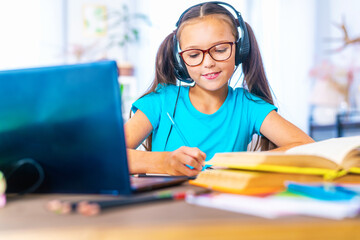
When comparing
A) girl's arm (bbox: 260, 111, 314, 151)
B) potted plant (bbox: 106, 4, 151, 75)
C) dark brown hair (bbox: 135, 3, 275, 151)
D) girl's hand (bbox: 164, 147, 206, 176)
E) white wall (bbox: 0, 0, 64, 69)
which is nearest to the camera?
girl's hand (bbox: 164, 147, 206, 176)

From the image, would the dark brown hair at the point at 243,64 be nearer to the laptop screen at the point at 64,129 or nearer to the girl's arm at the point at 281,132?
the girl's arm at the point at 281,132

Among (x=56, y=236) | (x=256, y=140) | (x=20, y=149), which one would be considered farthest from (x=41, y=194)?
(x=256, y=140)

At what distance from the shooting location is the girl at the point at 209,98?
117cm

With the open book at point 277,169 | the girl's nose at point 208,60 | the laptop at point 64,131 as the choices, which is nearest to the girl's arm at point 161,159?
the open book at point 277,169

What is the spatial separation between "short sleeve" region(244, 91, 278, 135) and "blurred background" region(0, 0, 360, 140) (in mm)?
2216

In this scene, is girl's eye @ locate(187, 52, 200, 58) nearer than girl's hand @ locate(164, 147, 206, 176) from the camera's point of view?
No

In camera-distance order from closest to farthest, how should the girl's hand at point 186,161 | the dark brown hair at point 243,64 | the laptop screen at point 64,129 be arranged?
the laptop screen at point 64,129, the girl's hand at point 186,161, the dark brown hair at point 243,64

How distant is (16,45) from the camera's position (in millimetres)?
3541

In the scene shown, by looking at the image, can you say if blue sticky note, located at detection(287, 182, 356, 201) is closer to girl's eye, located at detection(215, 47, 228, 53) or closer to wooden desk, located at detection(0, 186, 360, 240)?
wooden desk, located at detection(0, 186, 360, 240)

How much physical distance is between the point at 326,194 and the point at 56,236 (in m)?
0.29

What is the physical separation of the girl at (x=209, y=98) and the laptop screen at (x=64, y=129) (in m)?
0.65

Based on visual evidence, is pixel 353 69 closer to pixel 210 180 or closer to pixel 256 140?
pixel 256 140

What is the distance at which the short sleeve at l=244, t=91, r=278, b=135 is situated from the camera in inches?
49.4

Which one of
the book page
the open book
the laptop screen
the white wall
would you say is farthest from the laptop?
the white wall
